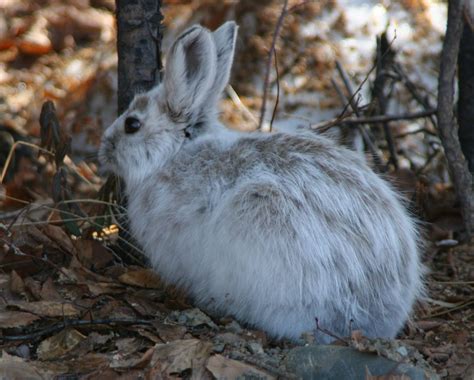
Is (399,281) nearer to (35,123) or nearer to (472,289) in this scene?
(472,289)

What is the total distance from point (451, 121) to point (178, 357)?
241 cm

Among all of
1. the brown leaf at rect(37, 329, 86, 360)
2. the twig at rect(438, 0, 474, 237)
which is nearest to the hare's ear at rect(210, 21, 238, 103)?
the twig at rect(438, 0, 474, 237)

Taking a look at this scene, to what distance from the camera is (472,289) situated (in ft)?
15.0

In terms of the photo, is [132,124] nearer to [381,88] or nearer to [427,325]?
[427,325]

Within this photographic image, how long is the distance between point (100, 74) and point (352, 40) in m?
2.30

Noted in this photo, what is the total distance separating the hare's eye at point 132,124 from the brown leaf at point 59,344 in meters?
1.14

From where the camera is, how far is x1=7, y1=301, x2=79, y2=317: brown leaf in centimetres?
373

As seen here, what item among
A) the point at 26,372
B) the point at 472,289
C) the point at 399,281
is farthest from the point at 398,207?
the point at 26,372

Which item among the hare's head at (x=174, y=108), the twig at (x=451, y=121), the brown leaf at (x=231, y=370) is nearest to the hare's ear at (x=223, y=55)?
the hare's head at (x=174, y=108)

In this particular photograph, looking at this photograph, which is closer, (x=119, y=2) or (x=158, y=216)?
(x=158, y=216)

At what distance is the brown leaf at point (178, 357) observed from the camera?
10.5 ft

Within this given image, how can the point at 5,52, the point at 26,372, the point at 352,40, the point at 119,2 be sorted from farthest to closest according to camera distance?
the point at 5,52, the point at 352,40, the point at 119,2, the point at 26,372

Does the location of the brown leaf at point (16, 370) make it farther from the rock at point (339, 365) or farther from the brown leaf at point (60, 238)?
the brown leaf at point (60, 238)

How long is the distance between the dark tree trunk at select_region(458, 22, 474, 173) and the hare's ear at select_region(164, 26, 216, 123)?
1.92 metres
